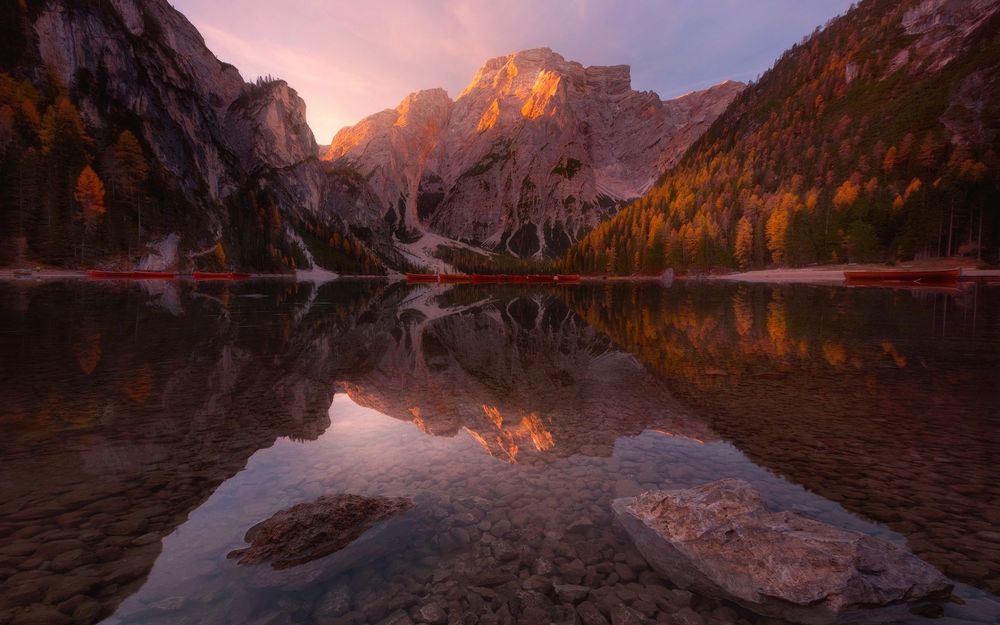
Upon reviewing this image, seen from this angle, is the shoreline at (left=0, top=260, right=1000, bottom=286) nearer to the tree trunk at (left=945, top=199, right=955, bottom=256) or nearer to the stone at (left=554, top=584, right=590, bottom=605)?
the tree trunk at (left=945, top=199, right=955, bottom=256)

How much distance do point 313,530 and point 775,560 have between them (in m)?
6.42

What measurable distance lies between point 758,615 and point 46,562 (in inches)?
357

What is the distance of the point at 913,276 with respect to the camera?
88875 mm

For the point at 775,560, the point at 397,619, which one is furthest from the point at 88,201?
the point at 775,560

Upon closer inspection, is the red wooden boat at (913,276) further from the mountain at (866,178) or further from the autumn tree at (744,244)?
the autumn tree at (744,244)

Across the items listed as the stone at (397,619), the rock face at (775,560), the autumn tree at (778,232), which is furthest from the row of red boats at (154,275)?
the autumn tree at (778,232)

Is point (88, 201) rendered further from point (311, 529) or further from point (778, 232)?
point (778, 232)

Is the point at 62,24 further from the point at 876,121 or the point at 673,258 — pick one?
the point at 876,121

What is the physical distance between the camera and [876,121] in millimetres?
165500

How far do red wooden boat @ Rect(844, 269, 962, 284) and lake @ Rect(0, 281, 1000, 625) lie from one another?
83.3 meters

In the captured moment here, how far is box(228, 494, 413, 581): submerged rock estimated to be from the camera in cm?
624

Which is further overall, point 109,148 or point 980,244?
point 109,148

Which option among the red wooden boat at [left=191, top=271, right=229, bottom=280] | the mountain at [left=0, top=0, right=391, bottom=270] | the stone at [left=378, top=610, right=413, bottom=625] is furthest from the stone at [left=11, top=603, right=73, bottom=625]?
the red wooden boat at [left=191, top=271, right=229, bottom=280]

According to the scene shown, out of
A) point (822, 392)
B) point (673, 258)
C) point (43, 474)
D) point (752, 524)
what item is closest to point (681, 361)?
point (822, 392)
